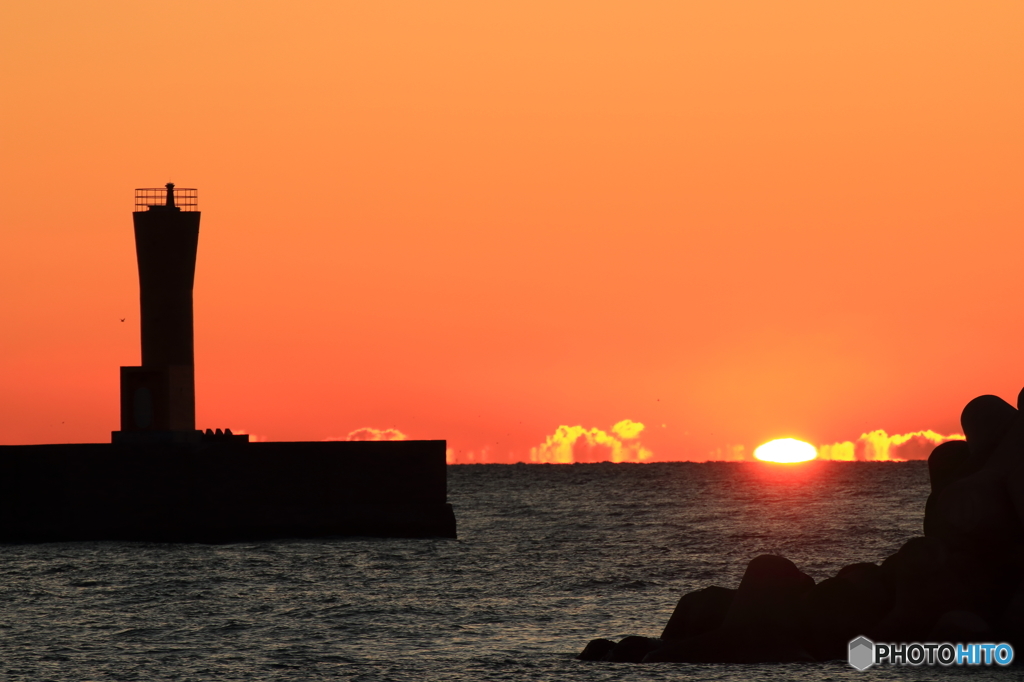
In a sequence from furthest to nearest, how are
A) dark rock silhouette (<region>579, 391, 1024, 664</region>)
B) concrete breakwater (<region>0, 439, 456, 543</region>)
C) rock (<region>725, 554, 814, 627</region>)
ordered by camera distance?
1. concrete breakwater (<region>0, 439, 456, 543</region>)
2. rock (<region>725, 554, 814, 627</region>)
3. dark rock silhouette (<region>579, 391, 1024, 664</region>)

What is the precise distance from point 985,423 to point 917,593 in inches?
150

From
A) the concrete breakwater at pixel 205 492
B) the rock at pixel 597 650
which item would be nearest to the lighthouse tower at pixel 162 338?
the concrete breakwater at pixel 205 492

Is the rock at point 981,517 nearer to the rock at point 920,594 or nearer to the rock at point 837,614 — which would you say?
the rock at point 920,594

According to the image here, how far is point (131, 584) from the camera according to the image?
40344mm

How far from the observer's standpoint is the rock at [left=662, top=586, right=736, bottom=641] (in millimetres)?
25547

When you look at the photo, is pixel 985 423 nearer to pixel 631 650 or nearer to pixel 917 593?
pixel 917 593

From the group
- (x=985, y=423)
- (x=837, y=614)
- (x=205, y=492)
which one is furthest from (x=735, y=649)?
(x=205, y=492)

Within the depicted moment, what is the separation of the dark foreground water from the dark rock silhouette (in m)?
0.71

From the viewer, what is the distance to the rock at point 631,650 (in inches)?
987

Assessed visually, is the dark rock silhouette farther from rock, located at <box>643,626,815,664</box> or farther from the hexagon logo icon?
the hexagon logo icon

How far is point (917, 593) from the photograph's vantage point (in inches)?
922

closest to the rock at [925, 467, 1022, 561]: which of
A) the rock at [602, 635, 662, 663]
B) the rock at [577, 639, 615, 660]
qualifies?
the rock at [602, 635, 662, 663]

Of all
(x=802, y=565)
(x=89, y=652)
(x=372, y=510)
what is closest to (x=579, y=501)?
(x=372, y=510)

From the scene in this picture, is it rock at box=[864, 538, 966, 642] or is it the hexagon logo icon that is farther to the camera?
the hexagon logo icon
